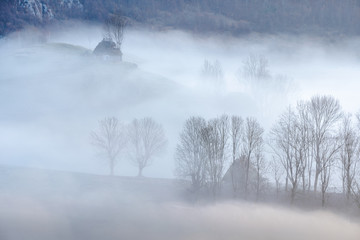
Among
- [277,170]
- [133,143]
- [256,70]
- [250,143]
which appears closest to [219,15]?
[256,70]

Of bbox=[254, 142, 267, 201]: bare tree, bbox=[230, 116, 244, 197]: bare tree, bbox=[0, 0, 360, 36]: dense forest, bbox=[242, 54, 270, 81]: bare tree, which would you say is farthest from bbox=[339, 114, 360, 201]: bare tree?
bbox=[0, 0, 360, 36]: dense forest

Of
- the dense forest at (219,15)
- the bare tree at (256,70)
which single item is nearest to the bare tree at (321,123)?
the bare tree at (256,70)

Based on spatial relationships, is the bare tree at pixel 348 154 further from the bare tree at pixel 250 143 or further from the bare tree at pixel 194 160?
the bare tree at pixel 194 160

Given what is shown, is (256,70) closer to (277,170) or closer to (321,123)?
(321,123)

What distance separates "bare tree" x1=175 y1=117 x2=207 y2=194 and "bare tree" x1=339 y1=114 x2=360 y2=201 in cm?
1430

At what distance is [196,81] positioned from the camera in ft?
343

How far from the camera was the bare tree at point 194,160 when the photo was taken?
4041 cm

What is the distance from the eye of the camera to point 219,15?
632 feet

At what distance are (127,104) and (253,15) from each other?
110640mm

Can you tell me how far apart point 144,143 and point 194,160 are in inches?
487

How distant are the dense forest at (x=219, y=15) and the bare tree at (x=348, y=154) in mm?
110939

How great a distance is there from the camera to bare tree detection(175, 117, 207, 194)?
40406 millimetres

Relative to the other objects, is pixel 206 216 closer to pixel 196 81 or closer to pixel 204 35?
pixel 196 81

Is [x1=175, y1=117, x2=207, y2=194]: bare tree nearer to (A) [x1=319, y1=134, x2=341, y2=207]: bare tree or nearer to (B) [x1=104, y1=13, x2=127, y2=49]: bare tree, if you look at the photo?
(A) [x1=319, y1=134, x2=341, y2=207]: bare tree
